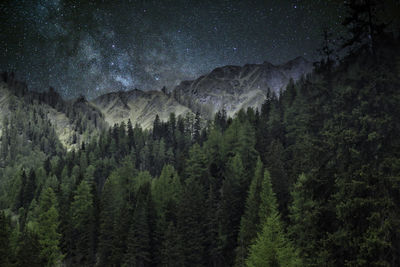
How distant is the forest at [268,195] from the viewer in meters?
13.8

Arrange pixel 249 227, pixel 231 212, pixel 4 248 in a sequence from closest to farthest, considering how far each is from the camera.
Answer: pixel 249 227 → pixel 4 248 → pixel 231 212

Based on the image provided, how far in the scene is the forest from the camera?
45.4 ft

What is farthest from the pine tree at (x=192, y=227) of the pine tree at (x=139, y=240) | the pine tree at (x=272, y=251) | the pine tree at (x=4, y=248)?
the pine tree at (x=4, y=248)

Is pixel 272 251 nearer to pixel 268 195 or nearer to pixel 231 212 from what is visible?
pixel 268 195

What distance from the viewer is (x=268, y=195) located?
33.8 meters

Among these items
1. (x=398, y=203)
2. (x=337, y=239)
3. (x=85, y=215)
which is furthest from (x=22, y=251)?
(x=398, y=203)

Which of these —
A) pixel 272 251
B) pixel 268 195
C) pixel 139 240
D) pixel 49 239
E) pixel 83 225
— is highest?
pixel 268 195

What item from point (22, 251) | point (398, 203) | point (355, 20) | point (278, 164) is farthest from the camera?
point (278, 164)

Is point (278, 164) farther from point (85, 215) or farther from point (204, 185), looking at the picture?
point (85, 215)

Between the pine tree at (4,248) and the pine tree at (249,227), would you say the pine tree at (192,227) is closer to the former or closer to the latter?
the pine tree at (249,227)

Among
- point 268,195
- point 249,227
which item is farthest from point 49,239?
point 268,195

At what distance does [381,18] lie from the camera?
14750mm

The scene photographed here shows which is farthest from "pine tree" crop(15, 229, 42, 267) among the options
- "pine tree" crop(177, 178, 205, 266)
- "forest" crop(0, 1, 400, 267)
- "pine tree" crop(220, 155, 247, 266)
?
"pine tree" crop(220, 155, 247, 266)

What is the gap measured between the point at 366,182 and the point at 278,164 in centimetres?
2617
